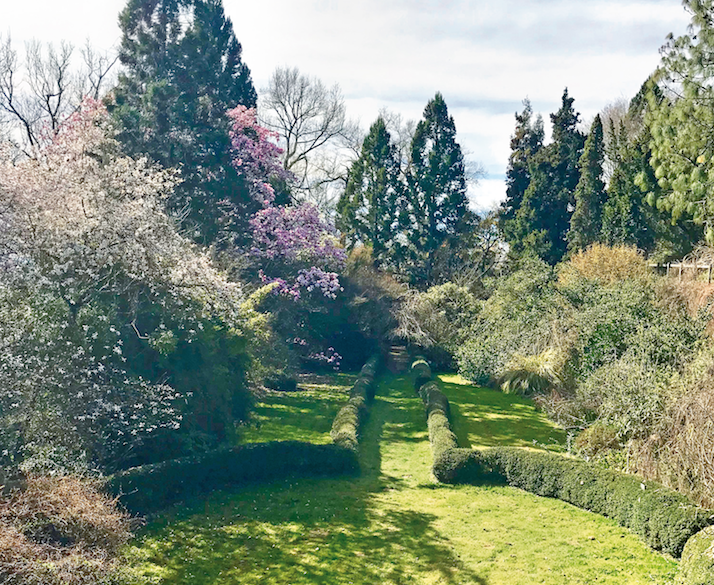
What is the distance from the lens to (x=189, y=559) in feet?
22.4

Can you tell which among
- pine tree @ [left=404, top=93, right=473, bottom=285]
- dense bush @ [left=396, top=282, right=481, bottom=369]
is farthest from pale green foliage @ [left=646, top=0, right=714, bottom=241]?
pine tree @ [left=404, top=93, right=473, bottom=285]

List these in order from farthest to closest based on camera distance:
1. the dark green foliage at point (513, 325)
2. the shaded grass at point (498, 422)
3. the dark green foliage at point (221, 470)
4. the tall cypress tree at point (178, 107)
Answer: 1. the dark green foliage at point (513, 325)
2. the tall cypress tree at point (178, 107)
3. the shaded grass at point (498, 422)
4. the dark green foliage at point (221, 470)

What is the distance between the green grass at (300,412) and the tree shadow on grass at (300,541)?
2774 mm

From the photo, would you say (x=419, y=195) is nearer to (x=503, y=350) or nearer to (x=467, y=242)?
(x=467, y=242)

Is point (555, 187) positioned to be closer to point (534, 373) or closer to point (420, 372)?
point (420, 372)

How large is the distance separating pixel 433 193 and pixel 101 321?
26.4m

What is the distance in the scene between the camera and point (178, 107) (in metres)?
16.2

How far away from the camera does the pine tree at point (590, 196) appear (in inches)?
1048

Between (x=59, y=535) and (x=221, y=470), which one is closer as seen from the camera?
(x=59, y=535)

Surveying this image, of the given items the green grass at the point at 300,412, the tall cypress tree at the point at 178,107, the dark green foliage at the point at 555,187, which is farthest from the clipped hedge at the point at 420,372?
the dark green foliage at the point at 555,187

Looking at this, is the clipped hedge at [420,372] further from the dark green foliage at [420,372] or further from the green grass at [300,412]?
the green grass at [300,412]

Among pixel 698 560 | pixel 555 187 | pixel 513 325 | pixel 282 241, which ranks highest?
pixel 555 187

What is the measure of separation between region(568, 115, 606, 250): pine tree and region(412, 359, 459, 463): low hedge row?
10.8 meters

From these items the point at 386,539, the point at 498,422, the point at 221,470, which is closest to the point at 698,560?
the point at 386,539
